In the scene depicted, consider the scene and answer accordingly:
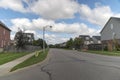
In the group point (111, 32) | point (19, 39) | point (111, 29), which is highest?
point (111, 29)

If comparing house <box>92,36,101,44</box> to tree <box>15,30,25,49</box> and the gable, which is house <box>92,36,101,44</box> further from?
tree <box>15,30,25,49</box>

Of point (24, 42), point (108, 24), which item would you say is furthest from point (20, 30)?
point (108, 24)

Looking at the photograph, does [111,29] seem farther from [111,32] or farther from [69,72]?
[69,72]

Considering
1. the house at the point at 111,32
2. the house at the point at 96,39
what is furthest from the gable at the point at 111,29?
the house at the point at 96,39

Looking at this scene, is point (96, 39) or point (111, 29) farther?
point (96, 39)

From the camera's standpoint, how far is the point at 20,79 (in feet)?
36.0

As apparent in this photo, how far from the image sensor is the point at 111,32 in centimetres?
6931

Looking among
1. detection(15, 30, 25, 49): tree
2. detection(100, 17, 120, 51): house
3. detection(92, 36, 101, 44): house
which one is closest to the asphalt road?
detection(15, 30, 25, 49): tree

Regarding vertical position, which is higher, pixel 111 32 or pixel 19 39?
pixel 111 32

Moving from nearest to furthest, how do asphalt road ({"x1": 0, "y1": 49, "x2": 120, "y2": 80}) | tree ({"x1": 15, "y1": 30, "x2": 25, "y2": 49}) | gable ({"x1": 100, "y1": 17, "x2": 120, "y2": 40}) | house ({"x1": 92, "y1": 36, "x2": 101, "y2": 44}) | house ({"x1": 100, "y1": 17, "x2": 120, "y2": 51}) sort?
asphalt road ({"x1": 0, "y1": 49, "x2": 120, "y2": 80})
tree ({"x1": 15, "y1": 30, "x2": 25, "y2": 49})
house ({"x1": 100, "y1": 17, "x2": 120, "y2": 51})
gable ({"x1": 100, "y1": 17, "x2": 120, "y2": 40})
house ({"x1": 92, "y1": 36, "x2": 101, "y2": 44})

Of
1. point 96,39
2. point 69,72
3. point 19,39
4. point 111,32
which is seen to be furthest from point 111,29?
point 69,72

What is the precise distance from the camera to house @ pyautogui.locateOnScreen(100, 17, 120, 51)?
6379 cm

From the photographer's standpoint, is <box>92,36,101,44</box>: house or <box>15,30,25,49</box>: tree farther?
<box>92,36,101,44</box>: house

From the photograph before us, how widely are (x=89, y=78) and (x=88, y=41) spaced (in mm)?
116918
